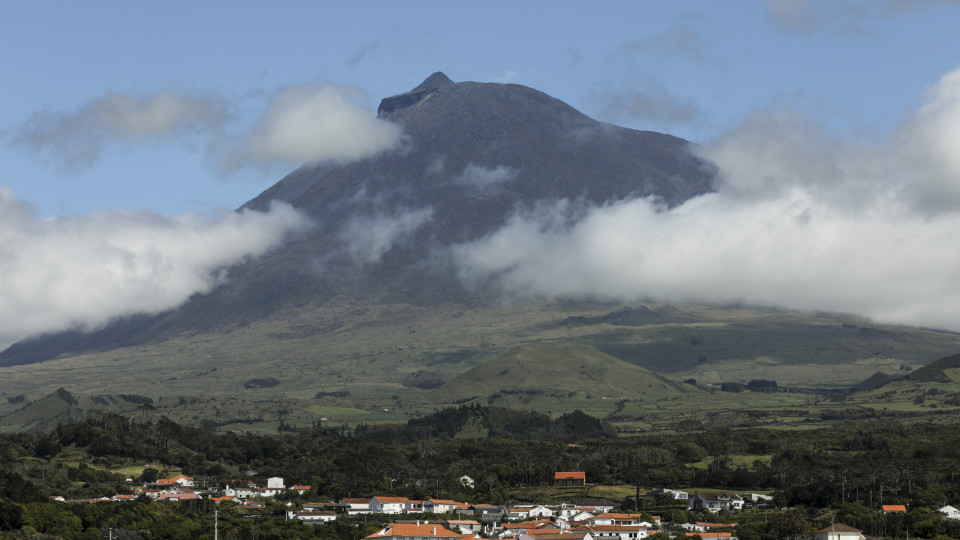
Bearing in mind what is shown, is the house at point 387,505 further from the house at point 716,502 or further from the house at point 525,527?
the house at point 716,502

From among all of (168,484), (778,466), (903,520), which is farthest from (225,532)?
(778,466)

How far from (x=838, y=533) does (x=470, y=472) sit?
6833 cm

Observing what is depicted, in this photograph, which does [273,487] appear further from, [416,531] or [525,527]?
[416,531]

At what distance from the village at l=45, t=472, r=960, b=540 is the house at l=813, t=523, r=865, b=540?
0.21 feet

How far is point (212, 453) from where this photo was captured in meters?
188

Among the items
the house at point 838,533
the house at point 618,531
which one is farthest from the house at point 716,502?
the house at point 838,533

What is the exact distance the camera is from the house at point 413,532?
111 m

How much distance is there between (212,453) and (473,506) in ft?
200

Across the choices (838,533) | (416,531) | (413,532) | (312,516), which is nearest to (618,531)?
(416,531)

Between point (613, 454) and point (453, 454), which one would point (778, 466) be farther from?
point (453, 454)

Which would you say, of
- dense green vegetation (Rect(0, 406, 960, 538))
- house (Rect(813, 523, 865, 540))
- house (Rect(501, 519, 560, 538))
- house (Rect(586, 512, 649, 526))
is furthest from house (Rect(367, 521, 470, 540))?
house (Rect(813, 523, 865, 540))

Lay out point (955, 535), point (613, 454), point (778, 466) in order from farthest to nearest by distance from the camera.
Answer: point (613, 454)
point (778, 466)
point (955, 535)

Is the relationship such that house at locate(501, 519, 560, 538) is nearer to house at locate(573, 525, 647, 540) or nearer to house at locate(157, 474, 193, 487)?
house at locate(573, 525, 647, 540)

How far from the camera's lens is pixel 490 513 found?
A: 13588cm
